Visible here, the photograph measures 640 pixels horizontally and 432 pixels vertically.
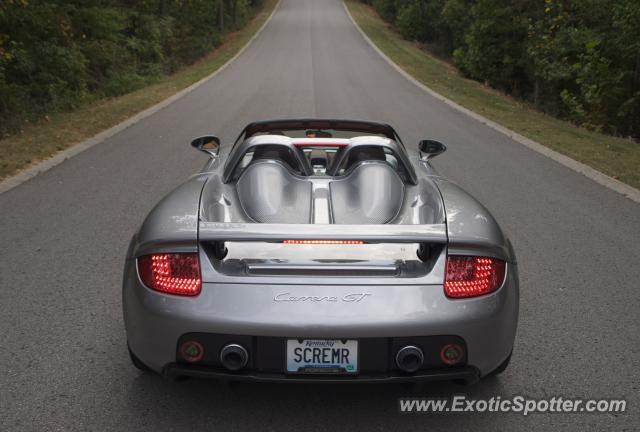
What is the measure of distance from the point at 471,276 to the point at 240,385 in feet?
4.13

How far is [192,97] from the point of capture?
16828 millimetres

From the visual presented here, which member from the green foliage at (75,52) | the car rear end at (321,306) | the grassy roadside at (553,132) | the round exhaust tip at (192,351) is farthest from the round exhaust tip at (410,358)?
the green foliage at (75,52)

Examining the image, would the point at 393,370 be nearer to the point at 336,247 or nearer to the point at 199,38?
the point at 336,247

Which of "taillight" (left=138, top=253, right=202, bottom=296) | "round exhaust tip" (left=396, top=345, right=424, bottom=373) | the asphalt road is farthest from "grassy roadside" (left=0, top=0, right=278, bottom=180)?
"round exhaust tip" (left=396, top=345, right=424, bottom=373)

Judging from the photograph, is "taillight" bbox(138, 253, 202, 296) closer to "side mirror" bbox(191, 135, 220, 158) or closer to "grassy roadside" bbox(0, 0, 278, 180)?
"side mirror" bbox(191, 135, 220, 158)

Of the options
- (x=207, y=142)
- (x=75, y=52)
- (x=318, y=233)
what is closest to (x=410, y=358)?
(x=318, y=233)

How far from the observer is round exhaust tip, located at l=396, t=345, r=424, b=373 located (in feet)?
8.44

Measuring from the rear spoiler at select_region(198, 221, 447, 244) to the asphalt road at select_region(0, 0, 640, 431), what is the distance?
836 mm

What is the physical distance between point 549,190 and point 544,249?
256 centimetres

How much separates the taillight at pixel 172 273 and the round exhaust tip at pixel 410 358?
866 mm

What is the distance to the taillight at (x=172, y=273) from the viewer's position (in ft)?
8.68

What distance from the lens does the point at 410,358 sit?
2.60 m

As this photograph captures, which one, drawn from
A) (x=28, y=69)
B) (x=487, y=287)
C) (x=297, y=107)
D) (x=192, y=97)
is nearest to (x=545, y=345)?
(x=487, y=287)

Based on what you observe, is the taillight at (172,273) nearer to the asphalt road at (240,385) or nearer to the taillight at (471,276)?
the asphalt road at (240,385)
